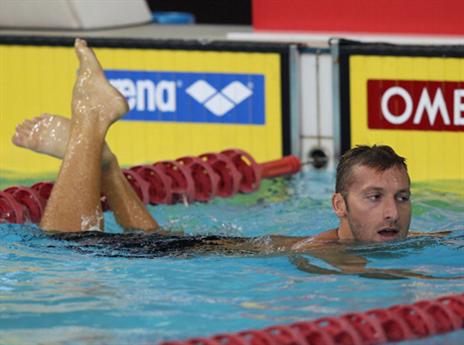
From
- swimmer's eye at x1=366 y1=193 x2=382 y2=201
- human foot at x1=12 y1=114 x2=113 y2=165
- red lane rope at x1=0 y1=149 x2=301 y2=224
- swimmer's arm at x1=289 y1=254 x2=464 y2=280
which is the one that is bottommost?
swimmer's arm at x1=289 y1=254 x2=464 y2=280

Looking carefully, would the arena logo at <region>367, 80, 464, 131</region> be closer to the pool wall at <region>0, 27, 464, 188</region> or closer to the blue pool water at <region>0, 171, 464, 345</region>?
the pool wall at <region>0, 27, 464, 188</region>

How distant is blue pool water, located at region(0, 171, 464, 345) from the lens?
3918 millimetres

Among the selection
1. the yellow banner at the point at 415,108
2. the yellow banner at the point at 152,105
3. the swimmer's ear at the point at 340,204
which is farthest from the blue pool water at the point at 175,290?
the yellow banner at the point at 152,105

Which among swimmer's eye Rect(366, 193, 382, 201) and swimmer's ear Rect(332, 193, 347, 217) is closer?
swimmer's eye Rect(366, 193, 382, 201)

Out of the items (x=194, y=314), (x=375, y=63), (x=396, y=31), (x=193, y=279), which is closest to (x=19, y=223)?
(x=193, y=279)

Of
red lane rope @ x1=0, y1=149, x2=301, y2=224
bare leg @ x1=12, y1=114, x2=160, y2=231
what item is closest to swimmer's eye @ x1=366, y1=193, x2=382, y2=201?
bare leg @ x1=12, y1=114, x2=160, y2=231

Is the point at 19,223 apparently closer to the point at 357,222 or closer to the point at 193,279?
the point at 193,279

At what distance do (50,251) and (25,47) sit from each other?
2.26 metres

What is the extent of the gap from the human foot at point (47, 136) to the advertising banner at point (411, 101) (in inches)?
65.7

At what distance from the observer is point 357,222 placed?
4.44 m

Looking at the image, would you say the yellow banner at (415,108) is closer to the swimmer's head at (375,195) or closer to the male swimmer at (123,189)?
the male swimmer at (123,189)

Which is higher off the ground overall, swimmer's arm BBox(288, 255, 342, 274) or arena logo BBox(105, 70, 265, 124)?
arena logo BBox(105, 70, 265, 124)

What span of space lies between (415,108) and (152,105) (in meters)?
1.37

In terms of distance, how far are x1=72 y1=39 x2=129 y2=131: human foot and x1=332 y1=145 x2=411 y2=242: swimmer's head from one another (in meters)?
1.06
